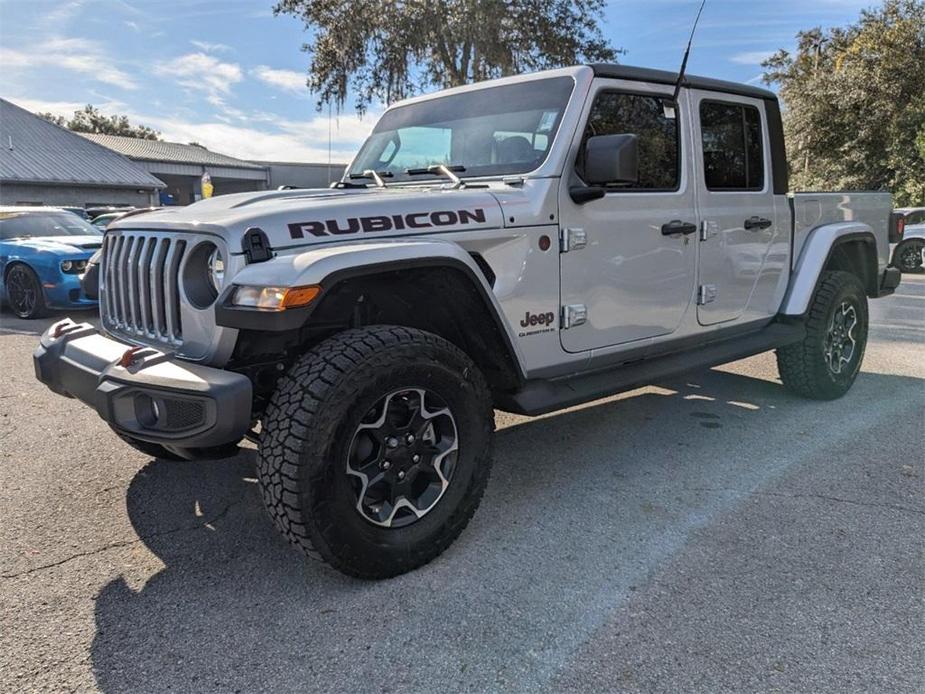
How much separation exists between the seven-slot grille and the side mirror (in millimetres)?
1744

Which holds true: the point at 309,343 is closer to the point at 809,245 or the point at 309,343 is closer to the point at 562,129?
the point at 562,129

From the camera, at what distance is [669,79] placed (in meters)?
3.73

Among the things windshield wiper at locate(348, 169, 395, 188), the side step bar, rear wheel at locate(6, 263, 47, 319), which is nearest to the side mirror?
the side step bar

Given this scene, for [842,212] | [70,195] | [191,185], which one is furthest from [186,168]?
[842,212]

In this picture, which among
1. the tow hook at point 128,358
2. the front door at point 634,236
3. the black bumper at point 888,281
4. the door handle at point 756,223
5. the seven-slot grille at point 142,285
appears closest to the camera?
the tow hook at point 128,358

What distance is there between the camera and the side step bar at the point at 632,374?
309 centimetres

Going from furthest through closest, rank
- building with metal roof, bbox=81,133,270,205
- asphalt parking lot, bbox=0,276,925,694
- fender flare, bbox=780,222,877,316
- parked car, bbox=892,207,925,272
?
building with metal roof, bbox=81,133,270,205
parked car, bbox=892,207,925,272
fender flare, bbox=780,222,877,316
asphalt parking lot, bbox=0,276,925,694

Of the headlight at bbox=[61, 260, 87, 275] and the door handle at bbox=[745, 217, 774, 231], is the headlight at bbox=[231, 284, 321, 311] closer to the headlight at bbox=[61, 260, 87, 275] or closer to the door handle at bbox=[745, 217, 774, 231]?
the door handle at bbox=[745, 217, 774, 231]

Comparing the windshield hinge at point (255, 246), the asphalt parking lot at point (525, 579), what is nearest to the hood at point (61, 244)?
the asphalt parking lot at point (525, 579)

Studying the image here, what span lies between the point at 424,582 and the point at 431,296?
1160mm

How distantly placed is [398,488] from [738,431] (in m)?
2.61

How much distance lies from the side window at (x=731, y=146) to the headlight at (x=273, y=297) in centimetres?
264

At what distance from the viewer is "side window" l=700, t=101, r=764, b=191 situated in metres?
3.98

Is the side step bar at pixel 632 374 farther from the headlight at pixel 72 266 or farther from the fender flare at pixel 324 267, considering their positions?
the headlight at pixel 72 266
